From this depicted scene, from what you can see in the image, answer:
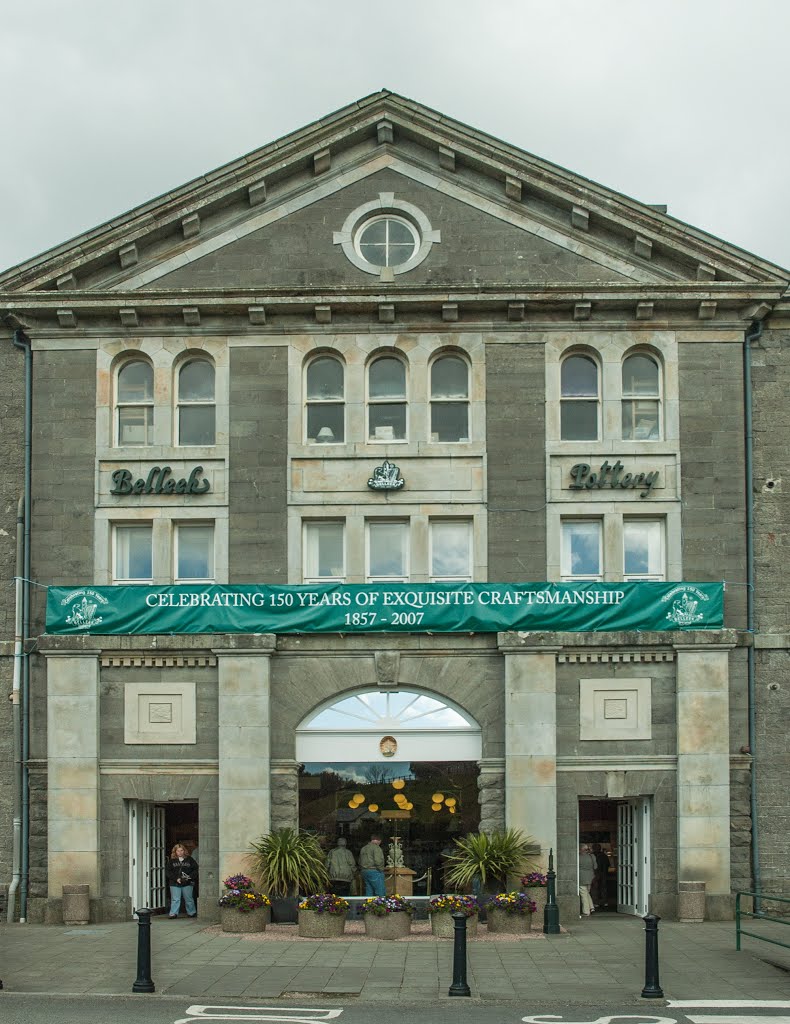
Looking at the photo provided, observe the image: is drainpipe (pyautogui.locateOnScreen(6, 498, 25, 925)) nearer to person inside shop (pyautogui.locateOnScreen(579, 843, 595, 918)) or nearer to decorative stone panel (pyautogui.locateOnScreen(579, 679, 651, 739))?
person inside shop (pyautogui.locateOnScreen(579, 843, 595, 918))

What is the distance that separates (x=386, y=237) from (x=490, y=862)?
12.6 meters

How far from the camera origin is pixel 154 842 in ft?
98.4

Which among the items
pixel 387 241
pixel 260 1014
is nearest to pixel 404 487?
pixel 387 241

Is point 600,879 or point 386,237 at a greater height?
point 386,237

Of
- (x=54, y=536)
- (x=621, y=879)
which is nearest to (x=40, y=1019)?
(x=54, y=536)

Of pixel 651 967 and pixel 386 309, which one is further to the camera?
pixel 386 309

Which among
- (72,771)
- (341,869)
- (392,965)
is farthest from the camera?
(72,771)

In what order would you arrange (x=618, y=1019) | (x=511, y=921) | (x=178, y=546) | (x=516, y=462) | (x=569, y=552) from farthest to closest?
(x=178, y=546), (x=569, y=552), (x=516, y=462), (x=511, y=921), (x=618, y=1019)

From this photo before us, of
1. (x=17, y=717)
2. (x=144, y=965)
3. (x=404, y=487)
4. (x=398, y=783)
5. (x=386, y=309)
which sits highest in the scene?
(x=386, y=309)

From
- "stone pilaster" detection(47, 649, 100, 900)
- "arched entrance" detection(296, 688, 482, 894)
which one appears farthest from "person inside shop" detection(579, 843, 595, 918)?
"stone pilaster" detection(47, 649, 100, 900)

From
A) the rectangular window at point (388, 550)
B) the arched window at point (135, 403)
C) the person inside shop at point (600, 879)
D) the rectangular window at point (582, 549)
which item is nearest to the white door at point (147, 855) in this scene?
the rectangular window at point (388, 550)

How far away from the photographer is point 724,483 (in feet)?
96.5

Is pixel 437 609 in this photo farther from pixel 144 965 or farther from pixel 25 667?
pixel 144 965

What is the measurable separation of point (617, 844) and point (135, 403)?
43.9 ft
